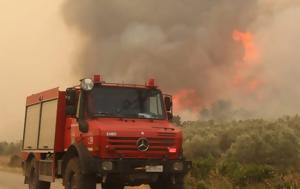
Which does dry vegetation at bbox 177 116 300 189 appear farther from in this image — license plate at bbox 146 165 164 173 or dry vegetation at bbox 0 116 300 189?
license plate at bbox 146 165 164 173

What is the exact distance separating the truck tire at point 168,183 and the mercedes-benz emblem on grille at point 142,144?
98 cm

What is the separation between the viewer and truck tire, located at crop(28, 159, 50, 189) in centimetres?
1391

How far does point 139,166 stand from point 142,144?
438 millimetres

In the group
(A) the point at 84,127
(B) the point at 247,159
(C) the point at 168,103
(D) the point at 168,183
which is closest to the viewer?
(A) the point at 84,127

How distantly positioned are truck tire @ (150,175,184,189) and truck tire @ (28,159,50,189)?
355 centimetres

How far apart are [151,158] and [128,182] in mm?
694

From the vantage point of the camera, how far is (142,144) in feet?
35.1

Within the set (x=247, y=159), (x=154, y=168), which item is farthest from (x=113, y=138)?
(x=247, y=159)

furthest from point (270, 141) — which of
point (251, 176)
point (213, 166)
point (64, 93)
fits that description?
point (64, 93)

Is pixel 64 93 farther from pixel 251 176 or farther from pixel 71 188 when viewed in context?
pixel 251 176

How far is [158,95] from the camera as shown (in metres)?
11.9

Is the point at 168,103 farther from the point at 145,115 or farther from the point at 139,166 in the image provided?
the point at 139,166

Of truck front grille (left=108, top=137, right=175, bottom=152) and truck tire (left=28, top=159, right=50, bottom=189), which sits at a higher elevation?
truck front grille (left=108, top=137, right=175, bottom=152)

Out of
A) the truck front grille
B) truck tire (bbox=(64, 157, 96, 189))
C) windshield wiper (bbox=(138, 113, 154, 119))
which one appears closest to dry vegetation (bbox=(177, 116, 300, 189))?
windshield wiper (bbox=(138, 113, 154, 119))
